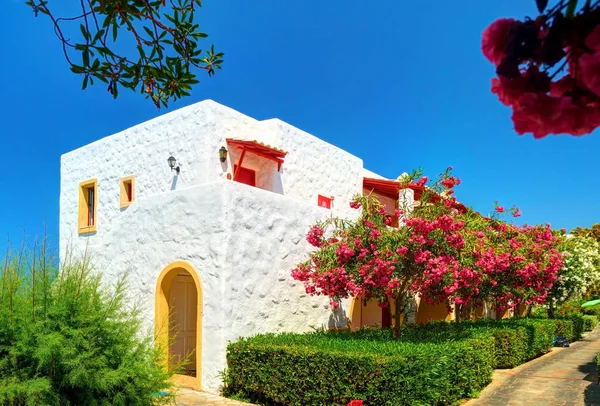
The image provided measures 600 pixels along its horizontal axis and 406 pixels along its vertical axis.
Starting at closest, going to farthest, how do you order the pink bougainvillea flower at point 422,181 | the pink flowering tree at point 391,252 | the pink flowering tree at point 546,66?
1. the pink flowering tree at point 546,66
2. the pink flowering tree at point 391,252
3. the pink bougainvillea flower at point 422,181

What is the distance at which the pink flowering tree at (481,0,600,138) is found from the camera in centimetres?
130

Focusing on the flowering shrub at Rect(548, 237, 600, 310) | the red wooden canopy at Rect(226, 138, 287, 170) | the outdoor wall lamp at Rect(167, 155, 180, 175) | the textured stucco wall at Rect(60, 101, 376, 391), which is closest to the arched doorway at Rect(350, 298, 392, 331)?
the textured stucco wall at Rect(60, 101, 376, 391)

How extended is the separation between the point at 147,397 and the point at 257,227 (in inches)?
191

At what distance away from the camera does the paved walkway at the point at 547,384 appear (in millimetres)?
9765

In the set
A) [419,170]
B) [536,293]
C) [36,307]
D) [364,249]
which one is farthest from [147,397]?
[536,293]

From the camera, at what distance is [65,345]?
5645mm

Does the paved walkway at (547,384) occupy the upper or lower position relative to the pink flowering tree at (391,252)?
lower

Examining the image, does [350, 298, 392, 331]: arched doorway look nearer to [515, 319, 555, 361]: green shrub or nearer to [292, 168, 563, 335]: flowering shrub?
[515, 319, 555, 361]: green shrub

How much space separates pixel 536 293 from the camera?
49.6 feet

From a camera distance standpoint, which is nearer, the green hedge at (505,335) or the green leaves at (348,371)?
the green leaves at (348,371)

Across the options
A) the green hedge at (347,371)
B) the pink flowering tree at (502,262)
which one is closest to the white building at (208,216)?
the green hedge at (347,371)

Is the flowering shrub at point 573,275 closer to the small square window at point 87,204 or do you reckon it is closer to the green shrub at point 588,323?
the green shrub at point 588,323

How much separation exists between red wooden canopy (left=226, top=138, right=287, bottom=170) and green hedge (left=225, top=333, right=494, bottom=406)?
473cm

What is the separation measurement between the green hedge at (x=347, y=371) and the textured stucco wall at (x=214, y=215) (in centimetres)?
76
